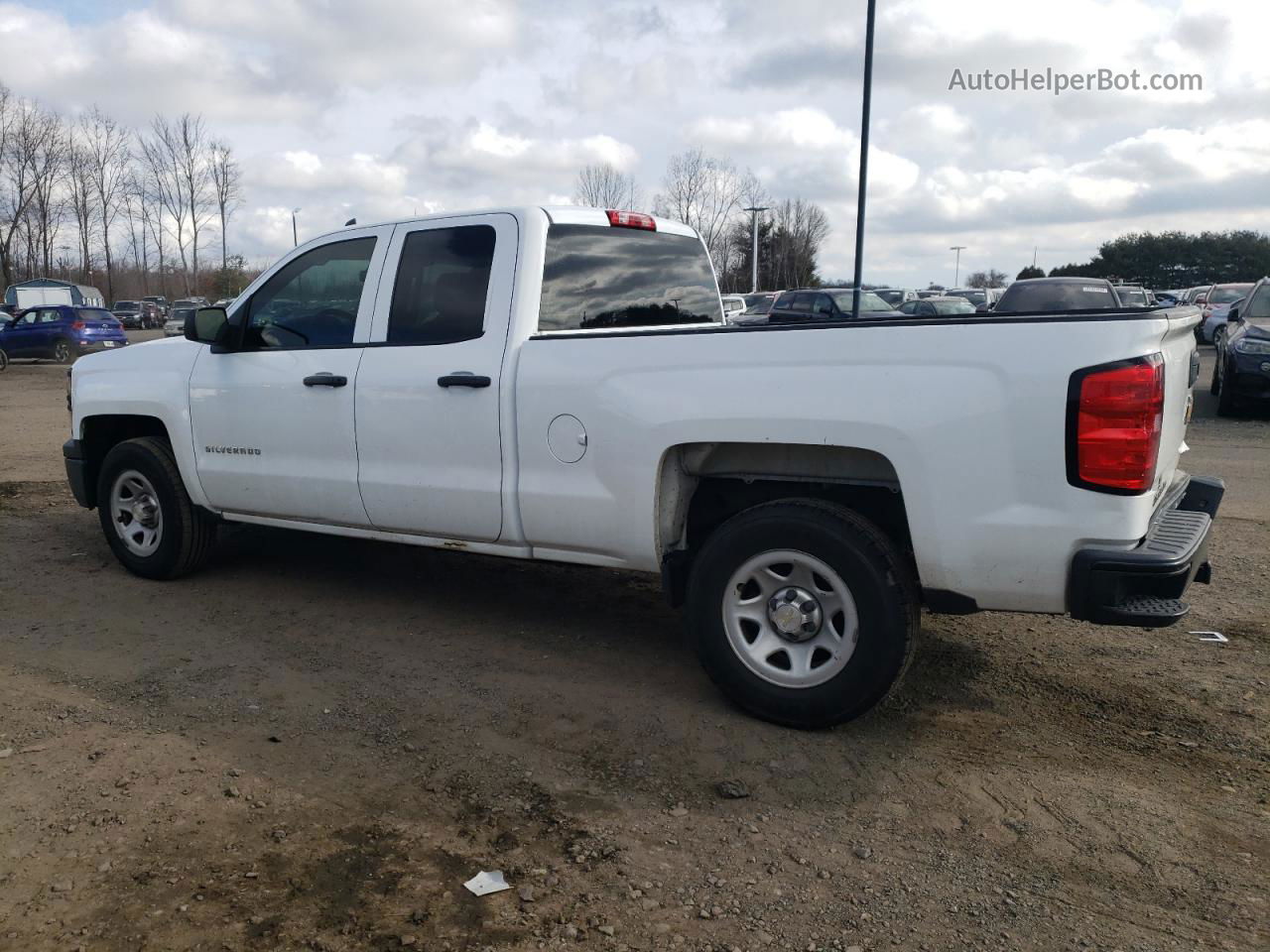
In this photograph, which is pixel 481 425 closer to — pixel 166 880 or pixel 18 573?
pixel 166 880

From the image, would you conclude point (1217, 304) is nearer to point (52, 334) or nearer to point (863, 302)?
point (863, 302)

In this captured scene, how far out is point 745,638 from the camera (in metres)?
4.02

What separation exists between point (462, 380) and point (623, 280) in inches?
42.9

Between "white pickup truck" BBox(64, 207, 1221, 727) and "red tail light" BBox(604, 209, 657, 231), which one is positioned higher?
"red tail light" BBox(604, 209, 657, 231)

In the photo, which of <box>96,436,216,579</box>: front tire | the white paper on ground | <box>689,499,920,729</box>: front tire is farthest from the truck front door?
the white paper on ground

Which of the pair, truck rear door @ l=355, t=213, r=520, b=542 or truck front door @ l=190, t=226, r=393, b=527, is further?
truck front door @ l=190, t=226, r=393, b=527

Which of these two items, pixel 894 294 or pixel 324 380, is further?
pixel 894 294

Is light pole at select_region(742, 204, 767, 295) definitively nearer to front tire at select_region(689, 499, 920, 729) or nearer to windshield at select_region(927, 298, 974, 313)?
windshield at select_region(927, 298, 974, 313)

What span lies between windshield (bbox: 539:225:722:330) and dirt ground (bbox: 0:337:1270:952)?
158 cm

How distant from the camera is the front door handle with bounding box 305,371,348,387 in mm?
5059

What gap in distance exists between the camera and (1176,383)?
3805 millimetres

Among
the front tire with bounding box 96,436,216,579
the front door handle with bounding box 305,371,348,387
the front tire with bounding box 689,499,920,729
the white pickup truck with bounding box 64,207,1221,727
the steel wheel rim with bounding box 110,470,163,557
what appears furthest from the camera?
the steel wheel rim with bounding box 110,470,163,557

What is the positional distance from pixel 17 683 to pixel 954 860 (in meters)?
3.91

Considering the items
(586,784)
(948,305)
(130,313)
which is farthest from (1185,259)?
(586,784)
